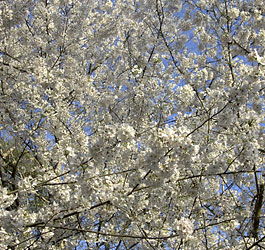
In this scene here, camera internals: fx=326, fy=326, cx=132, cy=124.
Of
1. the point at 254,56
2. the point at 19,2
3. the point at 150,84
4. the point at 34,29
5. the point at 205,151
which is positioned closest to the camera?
the point at 254,56

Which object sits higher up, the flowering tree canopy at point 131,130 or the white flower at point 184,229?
the flowering tree canopy at point 131,130

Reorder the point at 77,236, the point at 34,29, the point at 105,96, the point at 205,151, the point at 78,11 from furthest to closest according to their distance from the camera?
the point at 34,29, the point at 78,11, the point at 105,96, the point at 77,236, the point at 205,151

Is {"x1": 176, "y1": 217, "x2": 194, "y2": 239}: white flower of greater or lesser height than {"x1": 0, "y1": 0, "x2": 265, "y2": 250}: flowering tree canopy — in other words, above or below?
below

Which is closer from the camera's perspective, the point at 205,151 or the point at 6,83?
the point at 205,151

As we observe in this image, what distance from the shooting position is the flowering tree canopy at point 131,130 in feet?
12.3

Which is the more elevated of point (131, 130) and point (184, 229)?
point (131, 130)

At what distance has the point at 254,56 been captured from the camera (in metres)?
3.80

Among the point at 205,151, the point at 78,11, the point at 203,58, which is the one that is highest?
the point at 78,11

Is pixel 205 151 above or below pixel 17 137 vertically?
below

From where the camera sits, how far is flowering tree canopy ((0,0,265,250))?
12.3ft

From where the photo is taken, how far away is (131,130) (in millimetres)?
3592

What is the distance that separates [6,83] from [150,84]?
307 centimetres

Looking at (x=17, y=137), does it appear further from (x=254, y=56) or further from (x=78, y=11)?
(x=254, y=56)

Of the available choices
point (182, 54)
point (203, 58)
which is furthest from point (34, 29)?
point (203, 58)
